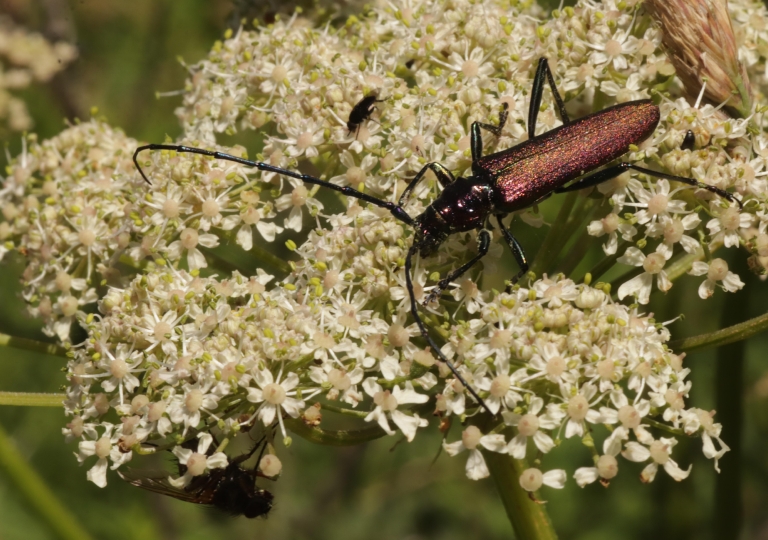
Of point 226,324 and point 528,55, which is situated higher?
point 528,55

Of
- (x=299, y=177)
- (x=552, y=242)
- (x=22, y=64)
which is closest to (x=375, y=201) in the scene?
(x=299, y=177)

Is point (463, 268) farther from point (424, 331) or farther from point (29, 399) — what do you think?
point (29, 399)

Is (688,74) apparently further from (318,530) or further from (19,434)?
(19,434)

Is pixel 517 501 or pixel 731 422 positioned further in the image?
pixel 731 422

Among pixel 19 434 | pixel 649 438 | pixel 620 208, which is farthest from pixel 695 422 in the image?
pixel 19 434

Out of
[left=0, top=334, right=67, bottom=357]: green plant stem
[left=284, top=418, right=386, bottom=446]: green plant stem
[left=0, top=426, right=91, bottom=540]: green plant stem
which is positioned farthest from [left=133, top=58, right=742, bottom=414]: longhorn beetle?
[left=0, top=426, right=91, bottom=540]: green plant stem

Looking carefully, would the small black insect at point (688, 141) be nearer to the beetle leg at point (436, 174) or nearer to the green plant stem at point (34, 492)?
the beetle leg at point (436, 174)
